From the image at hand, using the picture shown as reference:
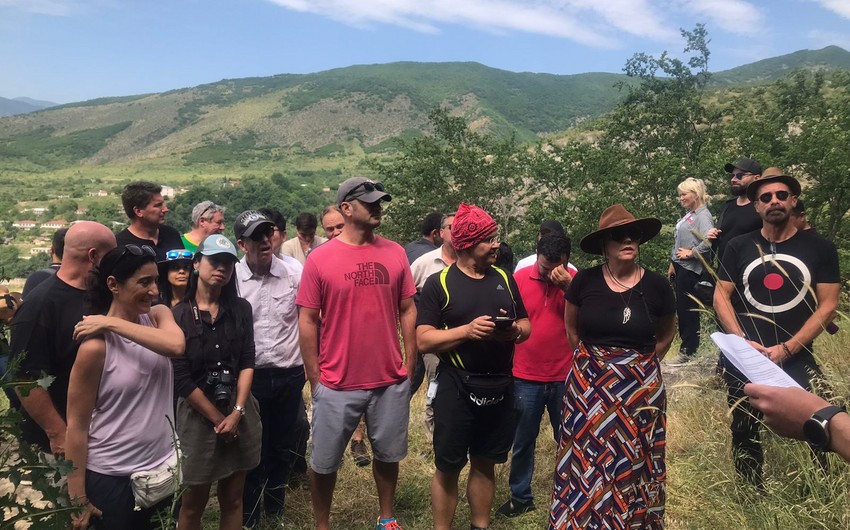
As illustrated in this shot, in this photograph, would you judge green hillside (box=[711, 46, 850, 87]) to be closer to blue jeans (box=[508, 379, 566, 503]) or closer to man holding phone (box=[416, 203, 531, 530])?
blue jeans (box=[508, 379, 566, 503])

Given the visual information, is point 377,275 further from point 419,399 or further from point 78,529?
point 419,399

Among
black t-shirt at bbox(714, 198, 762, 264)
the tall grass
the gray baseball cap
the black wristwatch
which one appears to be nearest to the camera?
the black wristwatch

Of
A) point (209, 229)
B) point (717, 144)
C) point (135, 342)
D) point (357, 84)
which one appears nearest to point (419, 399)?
point (209, 229)

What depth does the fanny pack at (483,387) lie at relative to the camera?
286 cm

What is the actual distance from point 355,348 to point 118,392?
47.0 inches

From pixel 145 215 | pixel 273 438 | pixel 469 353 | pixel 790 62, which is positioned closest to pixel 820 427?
pixel 469 353

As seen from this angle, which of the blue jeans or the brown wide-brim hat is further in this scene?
the blue jeans

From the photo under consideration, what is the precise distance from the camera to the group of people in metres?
2.26

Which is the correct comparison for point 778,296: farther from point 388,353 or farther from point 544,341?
point 388,353

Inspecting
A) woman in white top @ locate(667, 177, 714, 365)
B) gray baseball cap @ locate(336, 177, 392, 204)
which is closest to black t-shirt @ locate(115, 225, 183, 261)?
gray baseball cap @ locate(336, 177, 392, 204)

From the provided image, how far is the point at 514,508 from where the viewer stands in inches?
138

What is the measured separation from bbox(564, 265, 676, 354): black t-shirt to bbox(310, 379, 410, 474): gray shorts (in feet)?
3.65

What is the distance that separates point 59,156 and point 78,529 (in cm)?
16185

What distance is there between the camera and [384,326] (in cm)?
312
